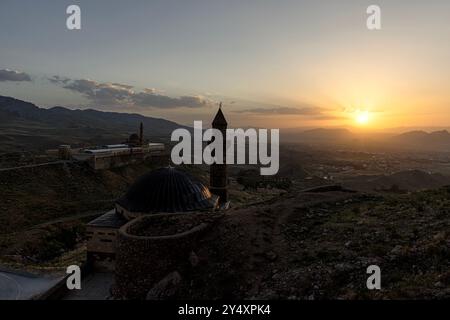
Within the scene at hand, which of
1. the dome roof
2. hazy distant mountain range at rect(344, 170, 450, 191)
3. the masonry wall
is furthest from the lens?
hazy distant mountain range at rect(344, 170, 450, 191)

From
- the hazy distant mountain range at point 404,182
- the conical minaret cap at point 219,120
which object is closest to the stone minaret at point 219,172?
the conical minaret cap at point 219,120

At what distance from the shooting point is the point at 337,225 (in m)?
14.0

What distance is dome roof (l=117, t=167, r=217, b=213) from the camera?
18828 mm

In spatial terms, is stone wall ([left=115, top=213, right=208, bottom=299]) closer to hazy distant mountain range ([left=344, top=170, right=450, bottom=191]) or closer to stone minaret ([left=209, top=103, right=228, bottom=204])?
stone minaret ([left=209, top=103, right=228, bottom=204])

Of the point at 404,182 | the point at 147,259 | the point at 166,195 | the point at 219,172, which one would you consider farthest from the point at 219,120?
the point at 404,182


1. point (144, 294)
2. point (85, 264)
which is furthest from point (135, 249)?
point (85, 264)

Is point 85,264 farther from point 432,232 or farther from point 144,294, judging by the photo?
point 432,232

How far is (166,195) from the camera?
62.9 feet

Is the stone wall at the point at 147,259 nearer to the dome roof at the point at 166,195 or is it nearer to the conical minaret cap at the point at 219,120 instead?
the dome roof at the point at 166,195

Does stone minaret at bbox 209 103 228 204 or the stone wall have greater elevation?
stone minaret at bbox 209 103 228 204

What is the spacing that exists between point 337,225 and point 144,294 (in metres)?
7.49

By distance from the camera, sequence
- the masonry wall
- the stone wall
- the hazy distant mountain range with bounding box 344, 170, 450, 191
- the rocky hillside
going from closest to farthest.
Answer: the rocky hillside → the stone wall → the masonry wall → the hazy distant mountain range with bounding box 344, 170, 450, 191

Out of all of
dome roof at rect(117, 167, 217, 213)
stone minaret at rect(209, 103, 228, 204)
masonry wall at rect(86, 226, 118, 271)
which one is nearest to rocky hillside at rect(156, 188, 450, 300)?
dome roof at rect(117, 167, 217, 213)

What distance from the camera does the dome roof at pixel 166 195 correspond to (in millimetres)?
18828
